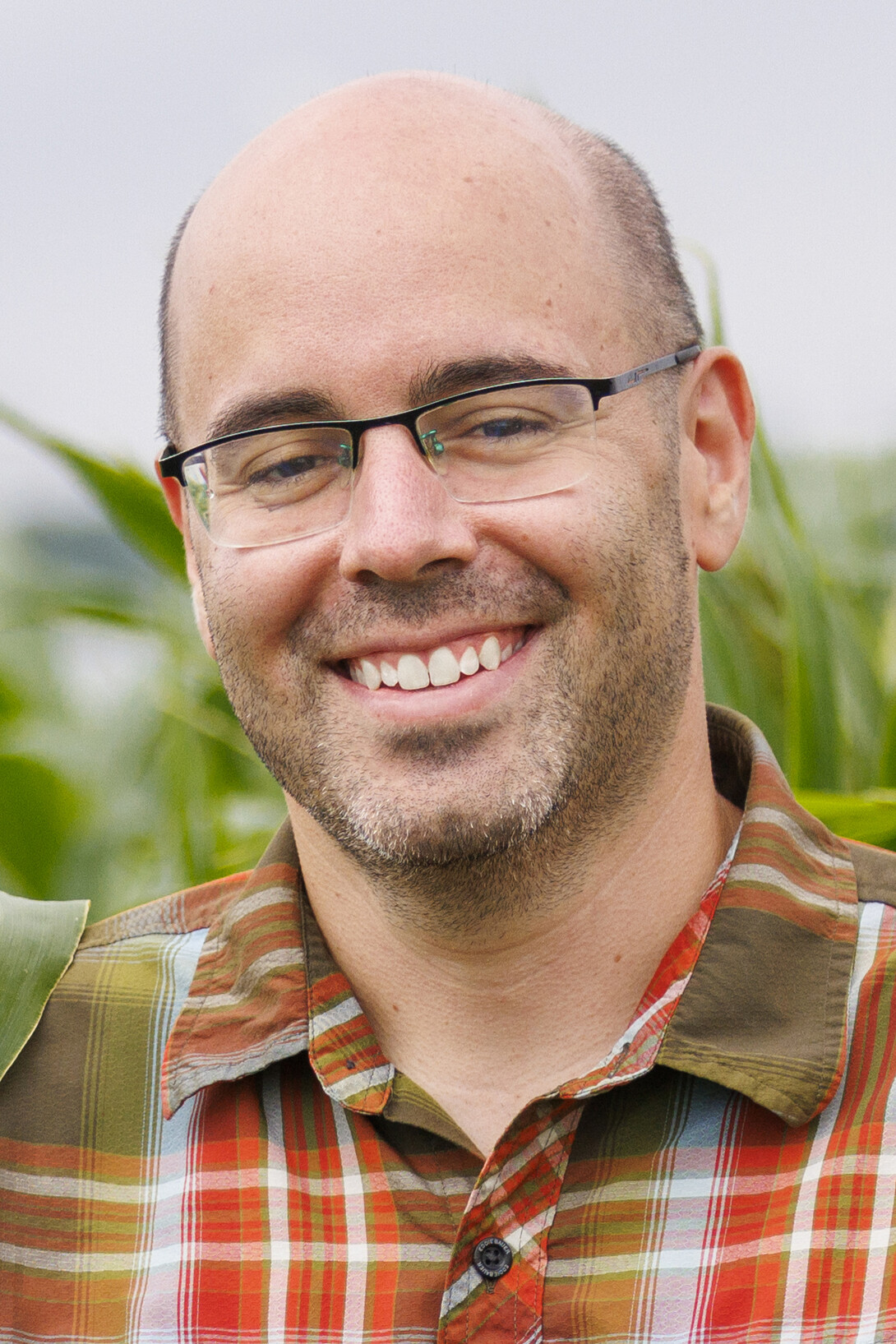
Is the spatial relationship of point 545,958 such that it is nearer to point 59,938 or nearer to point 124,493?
point 59,938

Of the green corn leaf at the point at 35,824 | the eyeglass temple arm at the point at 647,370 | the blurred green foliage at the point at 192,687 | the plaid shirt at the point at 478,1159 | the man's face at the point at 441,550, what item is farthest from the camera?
the green corn leaf at the point at 35,824

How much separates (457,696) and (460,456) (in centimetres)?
30

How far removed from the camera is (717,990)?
178cm

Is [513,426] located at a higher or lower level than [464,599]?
higher

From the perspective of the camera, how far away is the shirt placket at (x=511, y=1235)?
5.42ft

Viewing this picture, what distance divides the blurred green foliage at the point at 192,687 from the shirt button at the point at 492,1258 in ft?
2.72

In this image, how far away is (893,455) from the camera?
3744 millimetres

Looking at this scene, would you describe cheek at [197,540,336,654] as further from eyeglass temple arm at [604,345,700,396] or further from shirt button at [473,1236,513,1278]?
shirt button at [473,1236,513,1278]

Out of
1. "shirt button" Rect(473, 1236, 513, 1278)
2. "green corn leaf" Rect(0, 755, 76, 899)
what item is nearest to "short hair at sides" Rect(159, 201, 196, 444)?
"green corn leaf" Rect(0, 755, 76, 899)

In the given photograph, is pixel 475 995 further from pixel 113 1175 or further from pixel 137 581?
→ pixel 137 581

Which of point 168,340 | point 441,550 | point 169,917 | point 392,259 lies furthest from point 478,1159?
point 168,340

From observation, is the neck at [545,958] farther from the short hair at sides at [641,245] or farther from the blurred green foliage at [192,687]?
the short hair at sides at [641,245]

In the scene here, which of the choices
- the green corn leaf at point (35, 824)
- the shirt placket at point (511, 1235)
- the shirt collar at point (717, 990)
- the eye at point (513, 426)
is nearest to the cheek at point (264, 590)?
the eye at point (513, 426)

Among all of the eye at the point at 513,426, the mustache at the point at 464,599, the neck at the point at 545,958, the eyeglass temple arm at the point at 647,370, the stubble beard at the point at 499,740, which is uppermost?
the eyeglass temple arm at the point at 647,370
